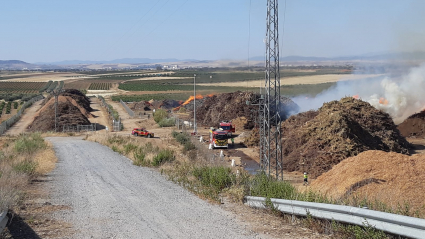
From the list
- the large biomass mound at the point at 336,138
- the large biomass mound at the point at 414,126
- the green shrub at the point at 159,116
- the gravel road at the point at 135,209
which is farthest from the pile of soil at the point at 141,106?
the gravel road at the point at 135,209

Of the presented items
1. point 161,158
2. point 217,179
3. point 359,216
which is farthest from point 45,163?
point 359,216

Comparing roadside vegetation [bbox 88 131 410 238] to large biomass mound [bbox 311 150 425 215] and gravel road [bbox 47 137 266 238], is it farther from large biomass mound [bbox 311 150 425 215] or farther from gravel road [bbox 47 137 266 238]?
large biomass mound [bbox 311 150 425 215]

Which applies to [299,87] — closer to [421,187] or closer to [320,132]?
[320,132]

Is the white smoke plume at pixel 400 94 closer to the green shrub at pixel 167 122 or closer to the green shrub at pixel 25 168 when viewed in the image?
the green shrub at pixel 167 122

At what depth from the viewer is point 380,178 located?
1457cm

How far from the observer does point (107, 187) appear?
45.0 feet

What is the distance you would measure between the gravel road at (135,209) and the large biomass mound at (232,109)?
4367 cm

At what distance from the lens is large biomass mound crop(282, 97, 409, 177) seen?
30562 millimetres

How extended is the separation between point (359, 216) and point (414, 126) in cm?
4620

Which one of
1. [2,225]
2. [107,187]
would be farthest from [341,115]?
[2,225]

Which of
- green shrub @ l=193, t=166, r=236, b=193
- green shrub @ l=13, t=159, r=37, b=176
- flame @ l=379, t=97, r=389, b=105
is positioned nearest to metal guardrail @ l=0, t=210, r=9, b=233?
green shrub @ l=193, t=166, r=236, b=193

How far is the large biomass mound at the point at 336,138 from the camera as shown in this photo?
100ft

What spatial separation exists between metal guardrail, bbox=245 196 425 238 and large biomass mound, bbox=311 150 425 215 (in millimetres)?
2144

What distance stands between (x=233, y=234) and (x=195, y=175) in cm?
636
